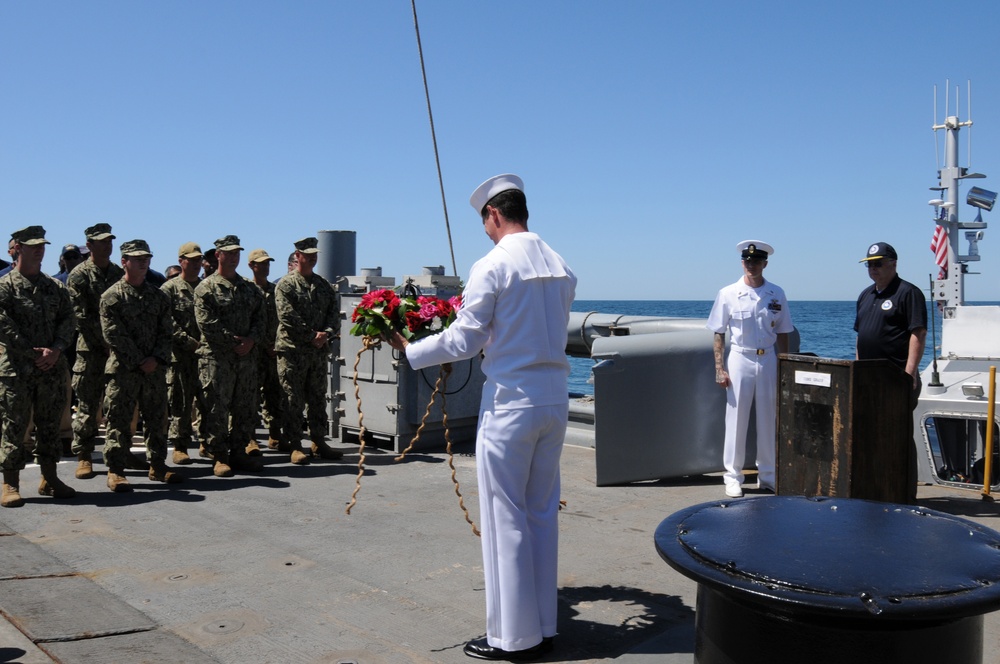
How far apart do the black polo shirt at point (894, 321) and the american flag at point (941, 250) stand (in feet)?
33.6

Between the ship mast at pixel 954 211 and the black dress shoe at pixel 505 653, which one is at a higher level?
the ship mast at pixel 954 211

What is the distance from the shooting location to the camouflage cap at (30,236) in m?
6.76

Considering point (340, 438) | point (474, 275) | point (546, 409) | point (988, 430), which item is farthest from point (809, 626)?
point (340, 438)

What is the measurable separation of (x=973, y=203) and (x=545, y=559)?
14.7 m

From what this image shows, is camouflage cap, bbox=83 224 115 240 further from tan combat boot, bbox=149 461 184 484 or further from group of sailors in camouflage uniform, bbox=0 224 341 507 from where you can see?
tan combat boot, bbox=149 461 184 484

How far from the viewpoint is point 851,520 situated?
2.49 meters

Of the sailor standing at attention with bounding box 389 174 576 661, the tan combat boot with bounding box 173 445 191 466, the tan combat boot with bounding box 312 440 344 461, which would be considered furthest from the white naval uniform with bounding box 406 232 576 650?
the tan combat boot with bounding box 173 445 191 466

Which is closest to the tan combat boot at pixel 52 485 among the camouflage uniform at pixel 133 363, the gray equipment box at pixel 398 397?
the camouflage uniform at pixel 133 363

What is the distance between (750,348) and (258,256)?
493 centimetres

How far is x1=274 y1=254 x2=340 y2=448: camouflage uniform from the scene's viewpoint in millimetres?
8453

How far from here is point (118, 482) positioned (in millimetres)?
7055

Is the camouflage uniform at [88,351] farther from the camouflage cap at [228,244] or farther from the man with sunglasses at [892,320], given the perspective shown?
the man with sunglasses at [892,320]

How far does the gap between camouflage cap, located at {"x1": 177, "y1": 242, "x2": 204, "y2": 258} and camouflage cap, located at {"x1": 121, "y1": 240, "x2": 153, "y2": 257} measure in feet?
3.92

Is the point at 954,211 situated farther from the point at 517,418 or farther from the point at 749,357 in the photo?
the point at 517,418
